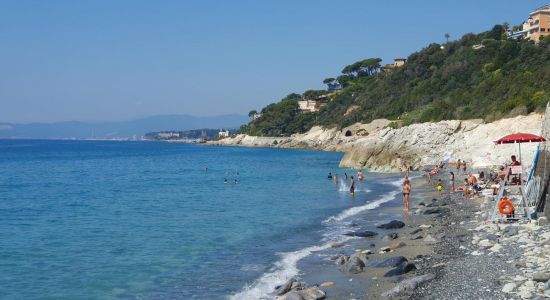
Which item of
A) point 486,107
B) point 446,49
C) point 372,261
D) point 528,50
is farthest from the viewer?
point 446,49

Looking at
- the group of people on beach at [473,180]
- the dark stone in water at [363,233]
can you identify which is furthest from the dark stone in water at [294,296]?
the group of people on beach at [473,180]

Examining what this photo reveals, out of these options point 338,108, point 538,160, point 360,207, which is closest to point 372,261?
point 538,160

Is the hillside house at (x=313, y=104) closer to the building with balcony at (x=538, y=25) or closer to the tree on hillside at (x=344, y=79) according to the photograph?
the tree on hillside at (x=344, y=79)

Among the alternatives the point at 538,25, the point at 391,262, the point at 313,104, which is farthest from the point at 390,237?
the point at 313,104

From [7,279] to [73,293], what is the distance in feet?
9.65

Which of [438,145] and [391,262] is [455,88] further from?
[391,262]

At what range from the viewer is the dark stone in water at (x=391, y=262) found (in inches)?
604

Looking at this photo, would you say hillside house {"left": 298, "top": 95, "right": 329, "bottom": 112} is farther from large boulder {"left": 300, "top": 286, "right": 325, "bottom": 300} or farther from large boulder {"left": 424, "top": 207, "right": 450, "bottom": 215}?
large boulder {"left": 300, "top": 286, "right": 325, "bottom": 300}

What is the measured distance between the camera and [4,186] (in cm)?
5122

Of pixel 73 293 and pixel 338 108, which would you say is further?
pixel 338 108

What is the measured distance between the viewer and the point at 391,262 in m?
15.6

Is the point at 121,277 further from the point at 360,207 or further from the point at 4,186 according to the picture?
the point at 4,186

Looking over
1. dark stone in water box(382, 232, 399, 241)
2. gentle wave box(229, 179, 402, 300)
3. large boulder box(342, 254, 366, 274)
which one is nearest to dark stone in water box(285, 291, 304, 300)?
gentle wave box(229, 179, 402, 300)

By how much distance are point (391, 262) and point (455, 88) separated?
82.2 m
